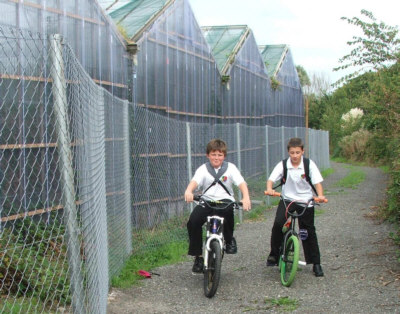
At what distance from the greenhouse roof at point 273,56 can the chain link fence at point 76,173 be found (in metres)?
11.7

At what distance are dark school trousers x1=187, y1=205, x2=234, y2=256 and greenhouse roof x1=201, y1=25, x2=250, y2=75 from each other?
1174 cm

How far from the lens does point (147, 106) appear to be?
11.3m

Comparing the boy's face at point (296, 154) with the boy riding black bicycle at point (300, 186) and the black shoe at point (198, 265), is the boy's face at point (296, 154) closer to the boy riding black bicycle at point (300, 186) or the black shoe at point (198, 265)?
the boy riding black bicycle at point (300, 186)

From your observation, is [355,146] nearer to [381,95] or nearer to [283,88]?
[283,88]

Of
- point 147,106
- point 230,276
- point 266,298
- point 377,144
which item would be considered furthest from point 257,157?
point 266,298

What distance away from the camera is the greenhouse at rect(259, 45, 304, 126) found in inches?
976

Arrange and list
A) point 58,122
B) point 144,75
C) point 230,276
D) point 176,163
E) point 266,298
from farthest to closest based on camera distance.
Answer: point 144,75 → point 176,163 → point 230,276 → point 266,298 → point 58,122

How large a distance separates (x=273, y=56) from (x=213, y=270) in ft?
73.9

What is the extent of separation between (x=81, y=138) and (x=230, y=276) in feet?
11.6

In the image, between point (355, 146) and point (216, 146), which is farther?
point (355, 146)

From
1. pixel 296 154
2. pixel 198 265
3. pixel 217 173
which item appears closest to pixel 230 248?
pixel 198 265

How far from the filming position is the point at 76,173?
4.16 meters

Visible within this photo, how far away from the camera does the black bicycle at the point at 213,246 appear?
5801 millimetres

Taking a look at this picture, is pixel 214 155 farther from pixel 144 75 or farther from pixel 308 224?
pixel 144 75
